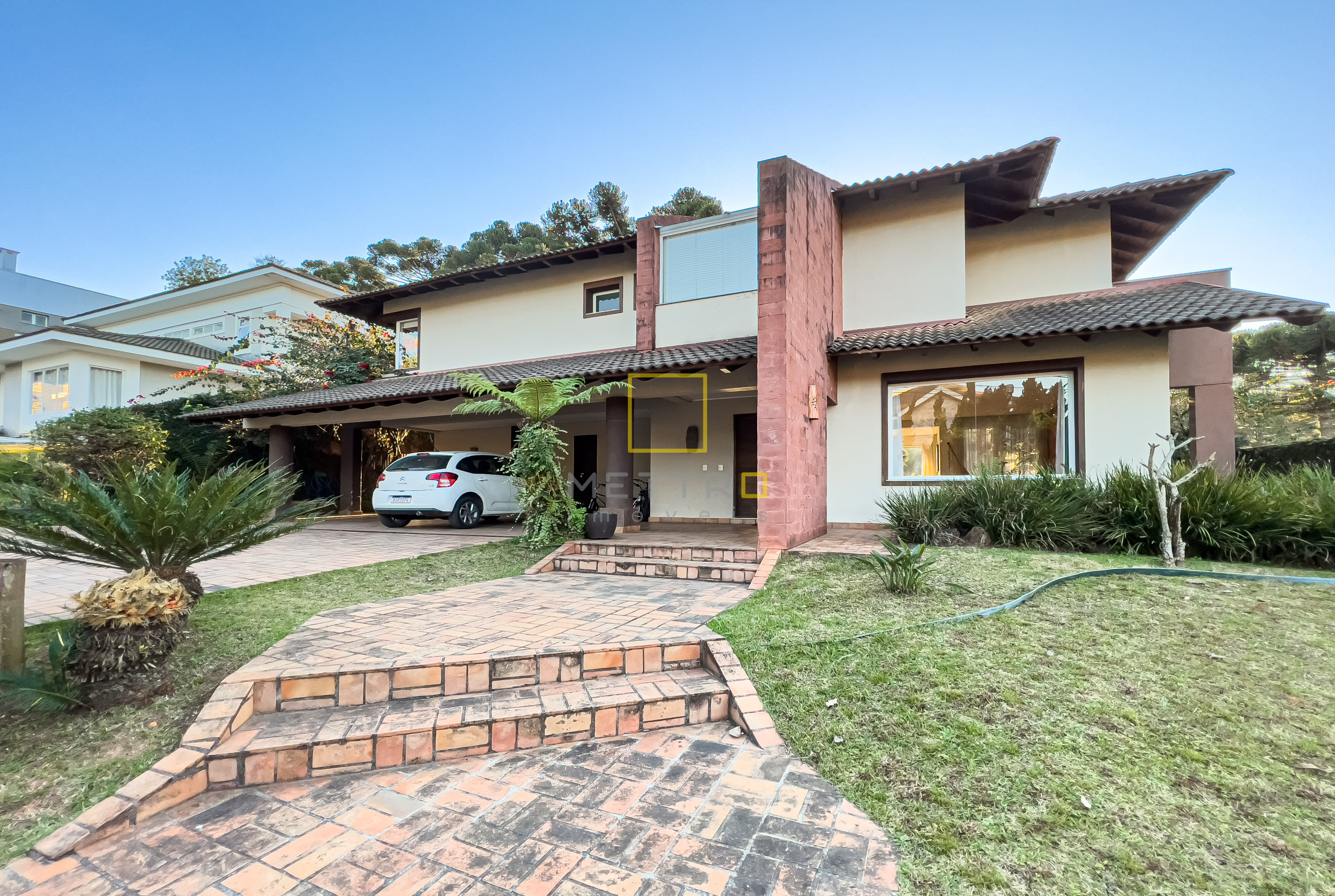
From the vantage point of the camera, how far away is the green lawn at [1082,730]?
1960mm

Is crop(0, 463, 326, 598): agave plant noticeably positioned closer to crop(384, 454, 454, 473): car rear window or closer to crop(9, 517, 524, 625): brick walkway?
crop(9, 517, 524, 625): brick walkway

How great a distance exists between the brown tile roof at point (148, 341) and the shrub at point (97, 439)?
6.27 m

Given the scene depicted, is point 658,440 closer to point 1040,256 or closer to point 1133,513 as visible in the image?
point 1040,256

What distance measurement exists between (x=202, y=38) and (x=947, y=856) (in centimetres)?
1504

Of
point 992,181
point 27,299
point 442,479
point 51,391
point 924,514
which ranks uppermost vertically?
point 27,299

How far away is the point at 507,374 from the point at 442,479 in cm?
245

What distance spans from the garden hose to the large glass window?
3543mm

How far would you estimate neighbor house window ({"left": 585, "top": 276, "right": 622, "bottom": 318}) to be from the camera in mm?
11938

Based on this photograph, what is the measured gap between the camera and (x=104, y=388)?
1805 cm

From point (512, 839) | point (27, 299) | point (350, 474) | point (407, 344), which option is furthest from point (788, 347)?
point (27, 299)

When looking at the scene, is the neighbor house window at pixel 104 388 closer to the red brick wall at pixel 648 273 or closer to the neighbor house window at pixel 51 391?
the neighbor house window at pixel 51 391

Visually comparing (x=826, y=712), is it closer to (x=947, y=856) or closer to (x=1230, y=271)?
(x=947, y=856)

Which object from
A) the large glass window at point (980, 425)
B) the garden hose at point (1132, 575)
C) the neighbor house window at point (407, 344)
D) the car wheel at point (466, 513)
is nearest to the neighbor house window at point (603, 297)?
the car wheel at point (466, 513)

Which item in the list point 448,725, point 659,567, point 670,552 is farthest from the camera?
point 670,552
